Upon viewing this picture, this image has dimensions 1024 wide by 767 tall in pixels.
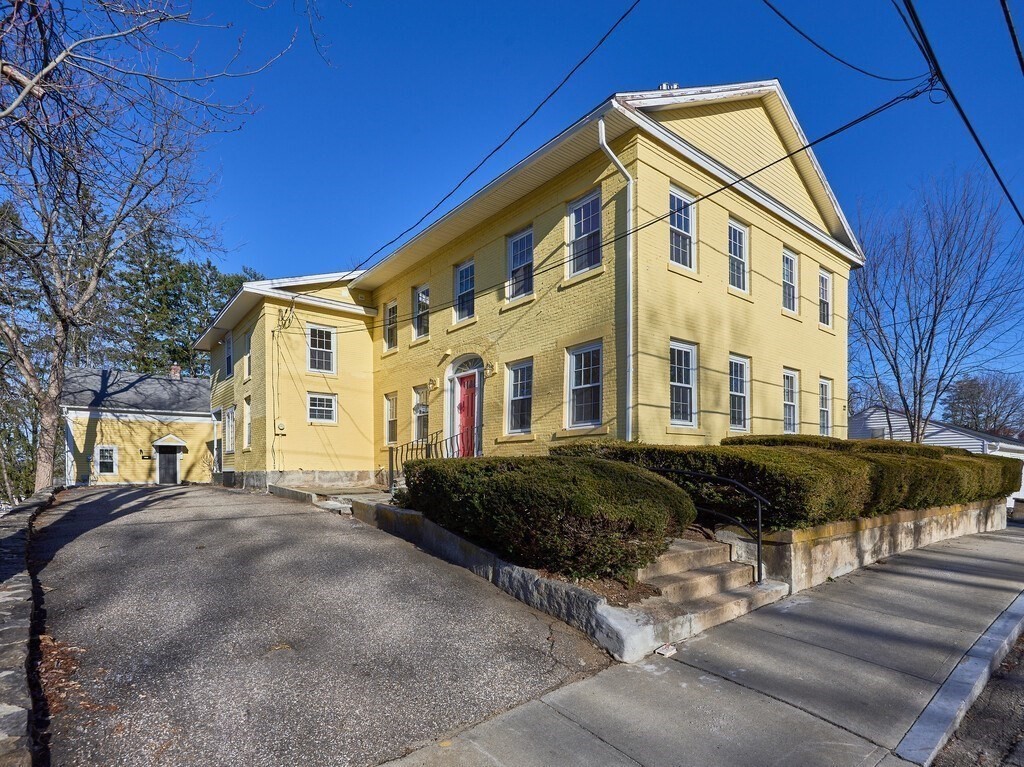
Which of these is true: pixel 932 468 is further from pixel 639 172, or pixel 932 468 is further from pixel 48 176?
pixel 48 176

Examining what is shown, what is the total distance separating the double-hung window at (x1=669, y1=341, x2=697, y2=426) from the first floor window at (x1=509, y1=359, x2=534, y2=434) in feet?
9.23

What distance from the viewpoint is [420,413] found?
625 inches

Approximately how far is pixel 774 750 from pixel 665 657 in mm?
1303

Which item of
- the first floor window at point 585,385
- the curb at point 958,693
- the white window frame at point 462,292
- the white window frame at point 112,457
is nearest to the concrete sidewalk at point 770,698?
the curb at point 958,693

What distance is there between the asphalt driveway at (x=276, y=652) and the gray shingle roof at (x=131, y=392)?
18937 millimetres

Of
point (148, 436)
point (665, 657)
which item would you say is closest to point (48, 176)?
point (665, 657)

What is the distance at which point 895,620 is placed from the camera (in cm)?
547

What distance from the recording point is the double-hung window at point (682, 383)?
10.8 m

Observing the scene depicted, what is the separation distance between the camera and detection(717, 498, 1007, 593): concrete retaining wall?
6.23 meters

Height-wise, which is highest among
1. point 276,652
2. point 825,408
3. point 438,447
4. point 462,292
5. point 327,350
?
point 462,292

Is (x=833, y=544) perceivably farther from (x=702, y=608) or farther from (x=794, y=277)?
(x=794, y=277)

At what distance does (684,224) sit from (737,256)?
2030 millimetres

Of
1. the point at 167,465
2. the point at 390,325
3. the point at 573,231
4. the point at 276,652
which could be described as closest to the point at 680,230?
the point at 573,231

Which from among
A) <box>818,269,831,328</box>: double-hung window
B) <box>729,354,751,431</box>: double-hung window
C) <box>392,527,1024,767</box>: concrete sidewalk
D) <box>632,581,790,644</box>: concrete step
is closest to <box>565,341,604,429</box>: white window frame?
<box>729,354,751,431</box>: double-hung window
